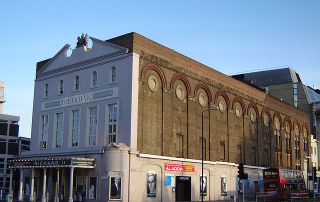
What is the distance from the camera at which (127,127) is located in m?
34.9

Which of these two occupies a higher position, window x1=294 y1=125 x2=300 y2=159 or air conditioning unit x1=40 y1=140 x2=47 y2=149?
window x1=294 y1=125 x2=300 y2=159

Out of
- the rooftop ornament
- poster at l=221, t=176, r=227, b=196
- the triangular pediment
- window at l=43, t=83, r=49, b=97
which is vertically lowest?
poster at l=221, t=176, r=227, b=196

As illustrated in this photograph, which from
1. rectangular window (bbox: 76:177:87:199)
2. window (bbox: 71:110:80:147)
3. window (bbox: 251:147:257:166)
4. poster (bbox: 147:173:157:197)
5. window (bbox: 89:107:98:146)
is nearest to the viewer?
rectangular window (bbox: 76:177:87:199)

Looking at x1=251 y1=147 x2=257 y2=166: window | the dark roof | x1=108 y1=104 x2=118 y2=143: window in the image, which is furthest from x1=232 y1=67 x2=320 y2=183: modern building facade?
x1=108 y1=104 x2=118 y2=143: window

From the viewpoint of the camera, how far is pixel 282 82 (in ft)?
295

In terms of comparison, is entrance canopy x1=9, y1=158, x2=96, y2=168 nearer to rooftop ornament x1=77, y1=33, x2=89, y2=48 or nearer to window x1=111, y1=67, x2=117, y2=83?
window x1=111, y1=67, x2=117, y2=83

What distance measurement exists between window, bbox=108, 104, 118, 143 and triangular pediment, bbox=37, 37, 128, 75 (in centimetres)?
521

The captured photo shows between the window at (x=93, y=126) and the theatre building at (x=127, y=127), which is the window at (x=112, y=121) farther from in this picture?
the window at (x=93, y=126)

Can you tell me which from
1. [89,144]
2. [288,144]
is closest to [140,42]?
[89,144]

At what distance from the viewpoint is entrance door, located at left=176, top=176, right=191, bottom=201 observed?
1561 inches

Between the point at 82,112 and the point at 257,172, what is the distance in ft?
94.0

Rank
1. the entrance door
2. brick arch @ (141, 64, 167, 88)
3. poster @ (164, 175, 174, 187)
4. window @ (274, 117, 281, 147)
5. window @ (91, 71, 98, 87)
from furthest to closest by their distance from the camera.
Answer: window @ (274, 117, 281, 147), the entrance door, window @ (91, 71, 98, 87), poster @ (164, 175, 174, 187), brick arch @ (141, 64, 167, 88)

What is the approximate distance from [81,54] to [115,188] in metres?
15.2

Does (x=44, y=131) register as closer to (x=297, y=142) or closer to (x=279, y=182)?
(x=279, y=182)
